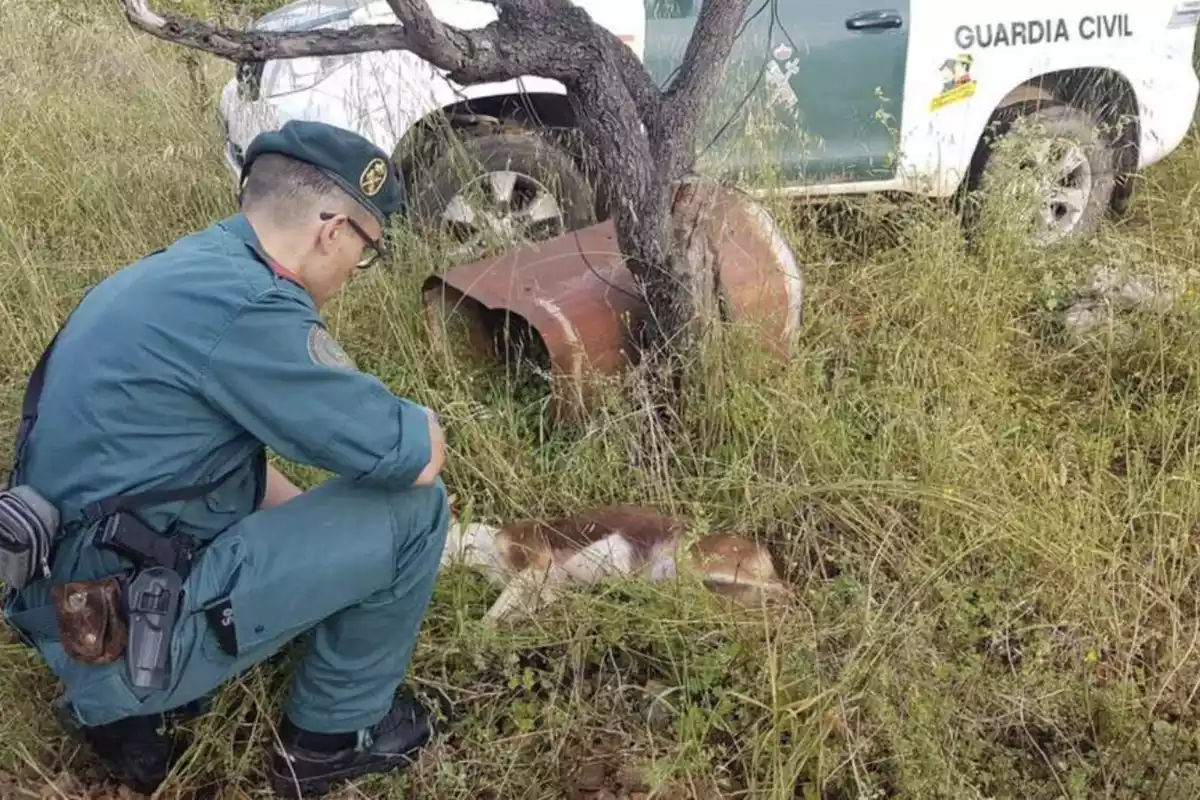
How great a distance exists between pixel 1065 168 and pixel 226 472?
11.2 ft

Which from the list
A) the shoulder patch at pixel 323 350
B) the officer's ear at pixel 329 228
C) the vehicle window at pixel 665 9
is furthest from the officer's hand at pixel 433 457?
the vehicle window at pixel 665 9

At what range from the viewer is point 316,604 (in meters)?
1.87

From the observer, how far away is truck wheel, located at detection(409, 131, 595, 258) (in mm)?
3385

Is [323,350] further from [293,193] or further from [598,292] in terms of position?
[598,292]

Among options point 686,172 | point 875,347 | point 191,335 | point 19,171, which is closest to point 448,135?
point 686,172

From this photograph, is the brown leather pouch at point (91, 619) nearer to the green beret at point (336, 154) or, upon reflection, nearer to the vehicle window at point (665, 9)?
the green beret at point (336, 154)

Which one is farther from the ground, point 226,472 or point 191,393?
point 191,393

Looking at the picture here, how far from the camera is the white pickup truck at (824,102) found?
3.46 m

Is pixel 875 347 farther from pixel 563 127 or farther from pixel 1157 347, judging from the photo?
pixel 563 127

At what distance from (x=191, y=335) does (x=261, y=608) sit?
0.50 metres

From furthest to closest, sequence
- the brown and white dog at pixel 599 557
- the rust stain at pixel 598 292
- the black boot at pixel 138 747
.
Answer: the rust stain at pixel 598 292 → the brown and white dog at pixel 599 557 → the black boot at pixel 138 747

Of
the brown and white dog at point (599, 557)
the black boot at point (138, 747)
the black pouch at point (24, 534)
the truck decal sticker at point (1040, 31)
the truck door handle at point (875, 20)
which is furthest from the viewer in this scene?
the truck decal sticker at point (1040, 31)

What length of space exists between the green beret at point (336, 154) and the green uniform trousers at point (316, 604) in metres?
0.55

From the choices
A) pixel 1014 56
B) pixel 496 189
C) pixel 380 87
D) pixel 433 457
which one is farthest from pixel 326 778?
pixel 1014 56
